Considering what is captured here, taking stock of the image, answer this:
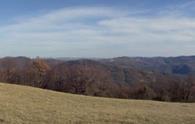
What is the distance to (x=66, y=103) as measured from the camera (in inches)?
922

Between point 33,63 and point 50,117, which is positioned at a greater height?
point 33,63

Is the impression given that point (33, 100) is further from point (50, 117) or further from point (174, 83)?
point (174, 83)

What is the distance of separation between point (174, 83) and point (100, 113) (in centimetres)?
5837

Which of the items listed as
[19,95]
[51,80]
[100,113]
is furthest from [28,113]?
[51,80]

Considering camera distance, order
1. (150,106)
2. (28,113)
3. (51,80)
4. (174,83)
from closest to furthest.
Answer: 1. (28,113)
2. (150,106)
3. (174,83)
4. (51,80)

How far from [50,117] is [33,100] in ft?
22.8

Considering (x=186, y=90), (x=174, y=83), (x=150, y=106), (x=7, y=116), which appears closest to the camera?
(x=7, y=116)

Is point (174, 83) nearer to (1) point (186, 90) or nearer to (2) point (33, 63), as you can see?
(1) point (186, 90)

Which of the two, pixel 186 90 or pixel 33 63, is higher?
pixel 33 63

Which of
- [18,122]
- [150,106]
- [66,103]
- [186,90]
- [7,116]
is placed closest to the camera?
[18,122]

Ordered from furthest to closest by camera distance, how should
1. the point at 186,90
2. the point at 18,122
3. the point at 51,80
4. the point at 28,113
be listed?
the point at 51,80, the point at 186,90, the point at 28,113, the point at 18,122

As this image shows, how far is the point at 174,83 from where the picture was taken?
74875mm

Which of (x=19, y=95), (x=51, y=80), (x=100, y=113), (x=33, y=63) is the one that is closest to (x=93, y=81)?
(x=51, y=80)

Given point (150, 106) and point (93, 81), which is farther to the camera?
point (93, 81)
